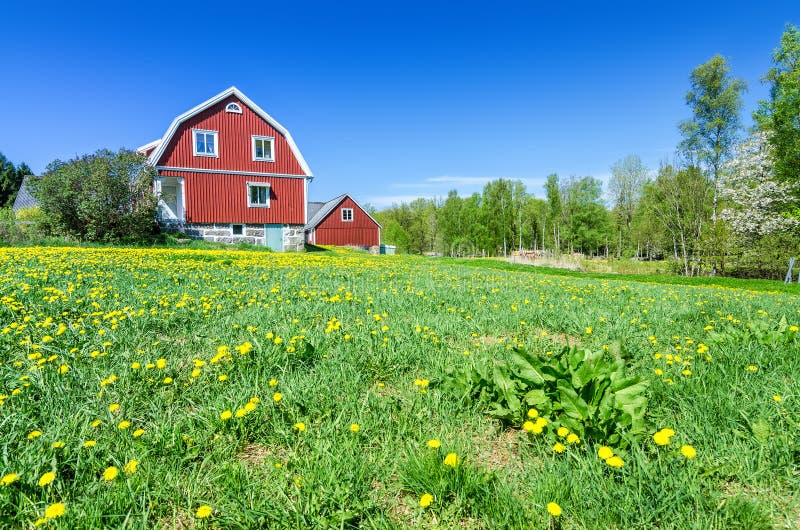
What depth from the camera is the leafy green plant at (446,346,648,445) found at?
2205 millimetres

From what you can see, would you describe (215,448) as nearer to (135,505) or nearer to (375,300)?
(135,505)

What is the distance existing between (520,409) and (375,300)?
11.3 ft

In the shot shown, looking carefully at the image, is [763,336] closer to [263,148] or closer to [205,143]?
[263,148]

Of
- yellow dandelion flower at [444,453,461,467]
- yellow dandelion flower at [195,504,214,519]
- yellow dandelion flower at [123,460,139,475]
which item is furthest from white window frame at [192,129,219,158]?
yellow dandelion flower at [444,453,461,467]

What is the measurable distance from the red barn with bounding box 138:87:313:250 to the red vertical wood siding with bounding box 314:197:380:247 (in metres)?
14.1

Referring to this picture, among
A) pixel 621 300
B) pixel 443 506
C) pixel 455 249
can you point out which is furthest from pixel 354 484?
pixel 455 249

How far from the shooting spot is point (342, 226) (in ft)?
135

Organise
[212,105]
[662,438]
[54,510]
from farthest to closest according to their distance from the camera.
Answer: [212,105]
[662,438]
[54,510]

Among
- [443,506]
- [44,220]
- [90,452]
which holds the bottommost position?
[443,506]

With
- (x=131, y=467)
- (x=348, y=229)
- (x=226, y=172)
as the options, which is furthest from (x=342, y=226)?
(x=131, y=467)

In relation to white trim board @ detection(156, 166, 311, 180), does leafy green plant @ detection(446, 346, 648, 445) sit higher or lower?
lower

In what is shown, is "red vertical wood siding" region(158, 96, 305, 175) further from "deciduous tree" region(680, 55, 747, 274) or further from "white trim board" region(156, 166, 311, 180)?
"deciduous tree" region(680, 55, 747, 274)

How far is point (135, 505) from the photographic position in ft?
5.69

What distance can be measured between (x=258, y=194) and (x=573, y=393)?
2588 centimetres
